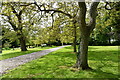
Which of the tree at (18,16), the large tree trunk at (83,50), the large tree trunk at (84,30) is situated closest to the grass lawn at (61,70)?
the large tree trunk at (83,50)

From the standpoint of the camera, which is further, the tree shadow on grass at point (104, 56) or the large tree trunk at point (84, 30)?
the tree shadow on grass at point (104, 56)

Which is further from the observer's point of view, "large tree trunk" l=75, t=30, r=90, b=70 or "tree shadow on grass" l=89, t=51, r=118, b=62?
"tree shadow on grass" l=89, t=51, r=118, b=62

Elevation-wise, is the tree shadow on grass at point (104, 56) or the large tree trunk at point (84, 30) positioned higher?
the large tree trunk at point (84, 30)

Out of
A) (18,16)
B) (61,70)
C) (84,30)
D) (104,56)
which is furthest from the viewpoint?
(18,16)

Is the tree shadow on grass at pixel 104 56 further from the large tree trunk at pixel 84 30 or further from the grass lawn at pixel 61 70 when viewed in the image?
the large tree trunk at pixel 84 30

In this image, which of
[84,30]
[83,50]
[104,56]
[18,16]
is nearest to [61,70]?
[83,50]

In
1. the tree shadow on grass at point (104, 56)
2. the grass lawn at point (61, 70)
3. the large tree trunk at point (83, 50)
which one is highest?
the large tree trunk at point (83, 50)

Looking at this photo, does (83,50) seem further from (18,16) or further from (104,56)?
(18,16)

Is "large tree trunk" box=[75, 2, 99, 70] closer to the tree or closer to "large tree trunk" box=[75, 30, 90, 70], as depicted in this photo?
"large tree trunk" box=[75, 30, 90, 70]

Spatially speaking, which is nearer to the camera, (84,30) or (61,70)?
(84,30)

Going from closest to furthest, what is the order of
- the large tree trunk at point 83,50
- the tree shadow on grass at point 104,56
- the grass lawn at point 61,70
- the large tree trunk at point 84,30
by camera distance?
1. the grass lawn at point 61,70
2. the large tree trunk at point 84,30
3. the large tree trunk at point 83,50
4. the tree shadow on grass at point 104,56

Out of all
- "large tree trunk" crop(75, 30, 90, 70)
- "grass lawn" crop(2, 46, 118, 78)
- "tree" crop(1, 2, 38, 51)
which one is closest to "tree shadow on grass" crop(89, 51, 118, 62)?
"grass lawn" crop(2, 46, 118, 78)

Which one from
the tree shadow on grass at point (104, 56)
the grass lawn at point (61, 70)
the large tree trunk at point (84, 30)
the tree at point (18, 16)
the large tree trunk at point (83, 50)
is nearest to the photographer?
the grass lawn at point (61, 70)

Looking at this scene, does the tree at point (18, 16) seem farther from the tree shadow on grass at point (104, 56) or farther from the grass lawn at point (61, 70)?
the tree shadow on grass at point (104, 56)
